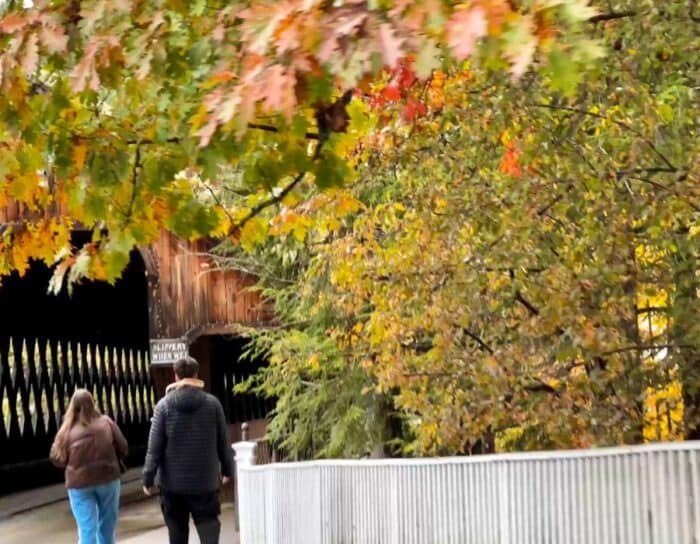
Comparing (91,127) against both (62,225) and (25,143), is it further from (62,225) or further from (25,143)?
(62,225)

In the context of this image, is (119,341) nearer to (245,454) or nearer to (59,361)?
(59,361)

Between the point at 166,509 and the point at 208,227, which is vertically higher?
the point at 208,227

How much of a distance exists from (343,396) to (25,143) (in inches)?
331

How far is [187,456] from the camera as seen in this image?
7.93 metres

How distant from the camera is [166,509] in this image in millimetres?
8055

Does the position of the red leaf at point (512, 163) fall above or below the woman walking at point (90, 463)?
above

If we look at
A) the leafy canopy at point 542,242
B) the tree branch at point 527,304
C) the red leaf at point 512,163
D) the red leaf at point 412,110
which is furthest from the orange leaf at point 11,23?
the tree branch at point 527,304

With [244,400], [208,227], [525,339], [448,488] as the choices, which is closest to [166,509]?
[448,488]

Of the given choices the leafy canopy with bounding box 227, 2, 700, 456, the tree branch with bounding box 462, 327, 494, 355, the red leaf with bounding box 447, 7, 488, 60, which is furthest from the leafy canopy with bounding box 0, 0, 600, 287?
the tree branch with bounding box 462, 327, 494, 355

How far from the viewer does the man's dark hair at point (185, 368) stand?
26.1 feet

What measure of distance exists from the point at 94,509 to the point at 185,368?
1969mm

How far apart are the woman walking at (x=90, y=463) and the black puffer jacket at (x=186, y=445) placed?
1174 mm

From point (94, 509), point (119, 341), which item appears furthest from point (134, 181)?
point (119, 341)

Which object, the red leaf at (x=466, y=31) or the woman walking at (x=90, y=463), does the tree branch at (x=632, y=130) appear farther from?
the woman walking at (x=90, y=463)
